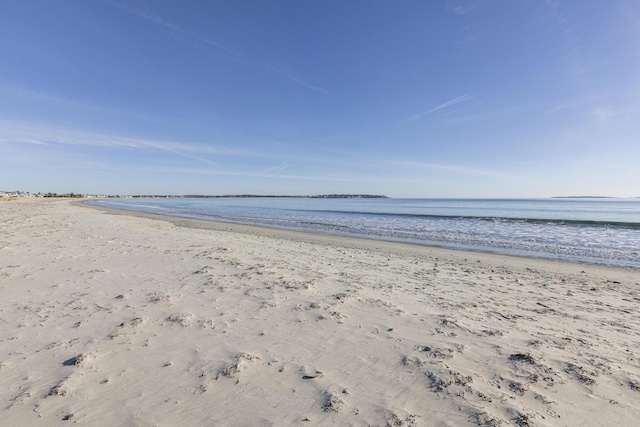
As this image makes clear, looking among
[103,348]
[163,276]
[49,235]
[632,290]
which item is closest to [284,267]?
[163,276]

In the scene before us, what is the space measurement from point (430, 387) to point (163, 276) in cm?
679

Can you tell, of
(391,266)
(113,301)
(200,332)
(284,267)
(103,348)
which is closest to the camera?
(103,348)

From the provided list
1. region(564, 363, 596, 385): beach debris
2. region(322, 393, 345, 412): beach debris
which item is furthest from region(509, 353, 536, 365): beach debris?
region(322, 393, 345, 412): beach debris

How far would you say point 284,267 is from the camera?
30.2 ft

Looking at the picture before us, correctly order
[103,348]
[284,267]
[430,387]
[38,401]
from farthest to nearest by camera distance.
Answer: [284,267]
[103,348]
[430,387]
[38,401]

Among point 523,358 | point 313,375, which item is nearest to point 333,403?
point 313,375

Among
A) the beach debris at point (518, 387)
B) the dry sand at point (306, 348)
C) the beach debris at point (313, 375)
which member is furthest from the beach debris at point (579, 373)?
the beach debris at point (313, 375)

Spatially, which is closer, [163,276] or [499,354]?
[499,354]

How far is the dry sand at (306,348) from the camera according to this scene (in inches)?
119

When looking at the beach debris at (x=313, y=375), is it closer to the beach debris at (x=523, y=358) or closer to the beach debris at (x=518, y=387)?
the beach debris at (x=518, y=387)

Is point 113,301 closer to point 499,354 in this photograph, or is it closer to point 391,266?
point 499,354

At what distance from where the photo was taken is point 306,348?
426 cm

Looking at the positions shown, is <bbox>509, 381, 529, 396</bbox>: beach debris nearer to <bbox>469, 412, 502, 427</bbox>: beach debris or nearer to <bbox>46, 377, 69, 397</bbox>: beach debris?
<bbox>469, 412, 502, 427</bbox>: beach debris

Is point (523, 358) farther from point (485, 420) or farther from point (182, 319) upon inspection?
point (182, 319)
